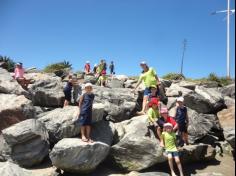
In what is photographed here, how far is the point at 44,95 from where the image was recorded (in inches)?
764

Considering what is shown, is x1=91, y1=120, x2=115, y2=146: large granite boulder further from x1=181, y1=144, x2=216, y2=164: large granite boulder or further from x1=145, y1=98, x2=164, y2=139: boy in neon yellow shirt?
x1=181, y1=144, x2=216, y2=164: large granite boulder

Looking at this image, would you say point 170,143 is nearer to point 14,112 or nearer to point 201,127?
point 201,127

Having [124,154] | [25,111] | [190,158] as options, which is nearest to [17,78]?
[25,111]

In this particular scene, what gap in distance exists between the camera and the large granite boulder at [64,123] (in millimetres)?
14164

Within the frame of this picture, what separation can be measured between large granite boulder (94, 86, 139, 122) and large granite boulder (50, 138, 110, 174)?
3.70 m

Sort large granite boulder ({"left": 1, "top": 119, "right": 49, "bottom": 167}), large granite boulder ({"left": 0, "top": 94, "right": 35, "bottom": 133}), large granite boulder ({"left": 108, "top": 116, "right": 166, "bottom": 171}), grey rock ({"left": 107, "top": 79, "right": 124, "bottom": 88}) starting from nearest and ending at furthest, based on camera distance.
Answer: large granite boulder ({"left": 108, "top": 116, "right": 166, "bottom": 171})
large granite boulder ({"left": 1, "top": 119, "right": 49, "bottom": 167})
large granite boulder ({"left": 0, "top": 94, "right": 35, "bottom": 133})
grey rock ({"left": 107, "top": 79, "right": 124, "bottom": 88})

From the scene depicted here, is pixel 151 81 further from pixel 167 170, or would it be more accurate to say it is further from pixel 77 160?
pixel 77 160

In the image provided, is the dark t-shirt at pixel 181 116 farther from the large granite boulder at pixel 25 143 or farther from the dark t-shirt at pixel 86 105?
the large granite boulder at pixel 25 143

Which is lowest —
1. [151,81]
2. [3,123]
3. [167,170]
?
[167,170]

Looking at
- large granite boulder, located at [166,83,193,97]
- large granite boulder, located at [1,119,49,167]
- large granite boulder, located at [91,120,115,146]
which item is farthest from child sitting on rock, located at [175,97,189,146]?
large granite boulder, located at [166,83,193,97]

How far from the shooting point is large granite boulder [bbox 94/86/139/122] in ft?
55.8

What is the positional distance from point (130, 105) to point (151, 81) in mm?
1933

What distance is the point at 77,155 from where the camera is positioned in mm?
12914

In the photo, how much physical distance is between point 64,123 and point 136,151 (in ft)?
9.63
